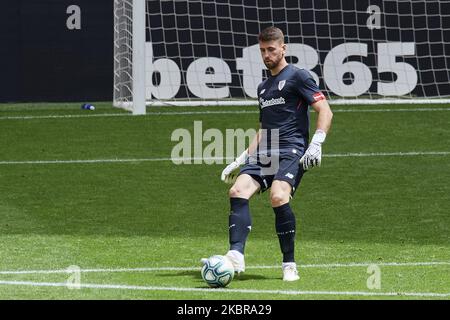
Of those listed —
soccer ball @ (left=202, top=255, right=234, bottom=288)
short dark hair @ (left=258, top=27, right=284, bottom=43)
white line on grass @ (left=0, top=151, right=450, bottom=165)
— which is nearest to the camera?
soccer ball @ (left=202, top=255, right=234, bottom=288)

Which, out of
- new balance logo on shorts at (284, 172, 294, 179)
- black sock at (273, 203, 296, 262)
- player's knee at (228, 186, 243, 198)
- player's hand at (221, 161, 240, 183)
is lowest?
black sock at (273, 203, 296, 262)

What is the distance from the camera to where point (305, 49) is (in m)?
22.3

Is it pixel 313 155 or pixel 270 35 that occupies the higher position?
pixel 270 35

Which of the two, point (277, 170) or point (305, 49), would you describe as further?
point (305, 49)

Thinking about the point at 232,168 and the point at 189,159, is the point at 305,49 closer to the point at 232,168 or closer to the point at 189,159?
the point at 189,159

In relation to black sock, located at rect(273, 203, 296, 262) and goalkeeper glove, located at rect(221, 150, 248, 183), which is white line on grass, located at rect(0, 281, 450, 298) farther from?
goalkeeper glove, located at rect(221, 150, 248, 183)

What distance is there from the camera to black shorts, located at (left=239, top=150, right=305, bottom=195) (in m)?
9.05

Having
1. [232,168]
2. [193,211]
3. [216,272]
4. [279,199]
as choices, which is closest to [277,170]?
[279,199]

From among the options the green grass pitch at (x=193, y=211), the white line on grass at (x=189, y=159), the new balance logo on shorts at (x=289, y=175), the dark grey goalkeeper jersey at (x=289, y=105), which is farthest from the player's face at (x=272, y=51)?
the white line on grass at (x=189, y=159)

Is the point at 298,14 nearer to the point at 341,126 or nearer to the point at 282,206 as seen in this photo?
the point at 341,126

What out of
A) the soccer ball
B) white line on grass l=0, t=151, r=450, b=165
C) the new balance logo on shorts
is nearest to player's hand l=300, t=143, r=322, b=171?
the new balance logo on shorts

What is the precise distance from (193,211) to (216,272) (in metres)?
4.66

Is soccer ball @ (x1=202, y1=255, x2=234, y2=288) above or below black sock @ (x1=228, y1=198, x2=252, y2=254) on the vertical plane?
below

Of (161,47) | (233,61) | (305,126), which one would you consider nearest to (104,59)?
(161,47)
